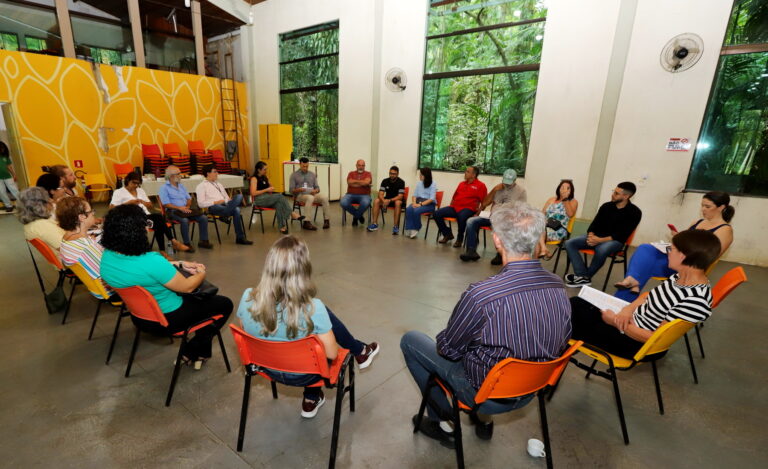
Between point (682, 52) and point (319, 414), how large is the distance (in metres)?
6.18

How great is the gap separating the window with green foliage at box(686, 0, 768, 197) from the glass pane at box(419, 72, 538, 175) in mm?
2381

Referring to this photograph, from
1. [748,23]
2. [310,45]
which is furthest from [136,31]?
[748,23]

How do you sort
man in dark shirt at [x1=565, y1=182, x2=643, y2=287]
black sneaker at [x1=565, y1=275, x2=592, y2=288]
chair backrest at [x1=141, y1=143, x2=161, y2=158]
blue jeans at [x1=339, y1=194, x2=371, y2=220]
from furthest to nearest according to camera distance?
1. chair backrest at [x1=141, y1=143, x2=161, y2=158]
2. blue jeans at [x1=339, y1=194, x2=371, y2=220]
3. black sneaker at [x1=565, y1=275, x2=592, y2=288]
4. man in dark shirt at [x1=565, y1=182, x2=643, y2=287]

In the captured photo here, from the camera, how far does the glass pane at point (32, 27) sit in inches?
285

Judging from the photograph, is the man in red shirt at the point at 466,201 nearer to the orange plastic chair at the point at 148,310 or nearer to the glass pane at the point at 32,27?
the orange plastic chair at the point at 148,310

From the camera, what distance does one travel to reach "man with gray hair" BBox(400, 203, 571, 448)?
4.30 ft

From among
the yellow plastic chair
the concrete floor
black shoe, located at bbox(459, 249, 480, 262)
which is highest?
the yellow plastic chair

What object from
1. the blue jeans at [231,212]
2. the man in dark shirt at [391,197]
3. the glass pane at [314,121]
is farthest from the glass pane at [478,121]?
the blue jeans at [231,212]

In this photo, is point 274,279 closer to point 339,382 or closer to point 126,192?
point 339,382

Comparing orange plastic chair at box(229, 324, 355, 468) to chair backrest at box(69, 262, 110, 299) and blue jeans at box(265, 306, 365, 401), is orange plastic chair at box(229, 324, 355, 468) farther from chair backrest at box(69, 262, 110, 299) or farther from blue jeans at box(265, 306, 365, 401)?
chair backrest at box(69, 262, 110, 299)

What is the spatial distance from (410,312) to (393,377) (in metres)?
0.92

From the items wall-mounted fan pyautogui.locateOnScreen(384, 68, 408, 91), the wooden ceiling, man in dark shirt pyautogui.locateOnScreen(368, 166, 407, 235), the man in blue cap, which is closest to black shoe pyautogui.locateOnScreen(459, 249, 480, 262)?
the man in blue cap

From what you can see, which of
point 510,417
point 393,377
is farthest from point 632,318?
point 393,377

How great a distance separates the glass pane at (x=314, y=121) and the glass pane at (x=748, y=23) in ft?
23.2
